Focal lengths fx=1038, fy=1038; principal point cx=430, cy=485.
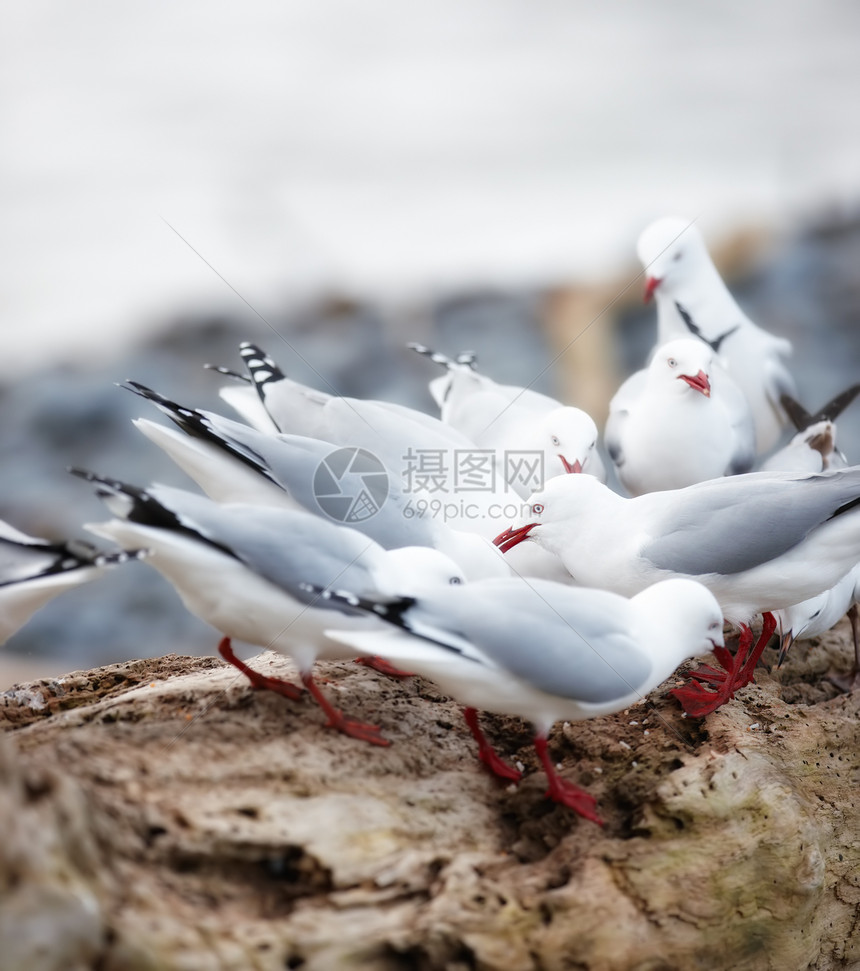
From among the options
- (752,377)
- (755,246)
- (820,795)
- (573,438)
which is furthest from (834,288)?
(820,795)

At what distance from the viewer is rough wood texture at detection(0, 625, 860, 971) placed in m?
1.95

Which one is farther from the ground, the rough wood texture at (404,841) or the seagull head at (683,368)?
the seagull head at (683,368)

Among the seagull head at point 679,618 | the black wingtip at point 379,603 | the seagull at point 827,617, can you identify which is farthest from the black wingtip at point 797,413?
the black wingtip at point 379,603

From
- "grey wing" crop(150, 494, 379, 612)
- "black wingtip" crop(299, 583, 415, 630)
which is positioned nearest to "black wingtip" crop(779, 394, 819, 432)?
"grey wing" crop(150, 494, 379, 612)

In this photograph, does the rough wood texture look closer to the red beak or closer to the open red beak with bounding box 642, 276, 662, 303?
the red beak

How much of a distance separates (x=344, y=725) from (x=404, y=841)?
41 centimetres

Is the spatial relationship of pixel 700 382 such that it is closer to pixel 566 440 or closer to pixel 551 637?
pixel 566 440

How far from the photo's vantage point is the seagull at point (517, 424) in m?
3.93

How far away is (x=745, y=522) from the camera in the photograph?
3.10 meters

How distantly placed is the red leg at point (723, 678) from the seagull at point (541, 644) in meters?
0.40

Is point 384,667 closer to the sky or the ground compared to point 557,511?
closer to the ground

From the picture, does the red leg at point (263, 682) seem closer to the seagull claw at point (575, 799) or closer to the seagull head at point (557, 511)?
the seagull claw at point (575, 799)

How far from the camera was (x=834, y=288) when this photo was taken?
32.3 ft

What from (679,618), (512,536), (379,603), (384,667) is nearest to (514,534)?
(512,536)
